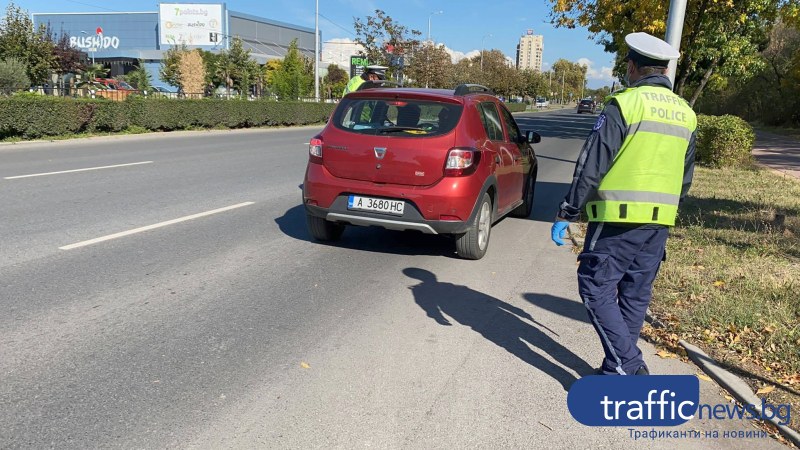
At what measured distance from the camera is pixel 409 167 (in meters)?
5.61

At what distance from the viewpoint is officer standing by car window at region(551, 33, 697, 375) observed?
3.04 m

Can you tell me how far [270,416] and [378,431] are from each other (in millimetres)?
554

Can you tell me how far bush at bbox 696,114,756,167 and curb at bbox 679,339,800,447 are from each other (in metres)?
12.2

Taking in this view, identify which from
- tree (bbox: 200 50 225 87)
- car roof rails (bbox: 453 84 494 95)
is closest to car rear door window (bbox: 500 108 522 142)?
car roof rails (bbox: 453 84 494 95)

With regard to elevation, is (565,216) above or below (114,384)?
above

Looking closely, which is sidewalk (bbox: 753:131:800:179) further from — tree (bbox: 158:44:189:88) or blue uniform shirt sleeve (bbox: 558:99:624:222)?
tree (bbox: 158:44:189:88)

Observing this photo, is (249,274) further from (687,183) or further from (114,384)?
(687,183)

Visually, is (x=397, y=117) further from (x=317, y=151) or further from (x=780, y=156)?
(x=780, y=156)

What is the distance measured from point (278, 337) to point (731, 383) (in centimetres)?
279

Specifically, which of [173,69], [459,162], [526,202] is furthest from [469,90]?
[173,69]

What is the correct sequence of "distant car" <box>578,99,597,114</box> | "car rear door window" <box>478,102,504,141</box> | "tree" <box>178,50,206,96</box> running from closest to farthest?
"car rear door window" <box>478,102,504,141</box>, "tree" <box>178,50,206,96</box>, "distant car" <box>578,99,597,114</box>

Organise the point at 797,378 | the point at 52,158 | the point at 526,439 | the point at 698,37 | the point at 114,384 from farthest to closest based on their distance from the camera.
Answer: the point at 698,37, the point at 52,158, the point at 797,378, the point at 114,384, the point at 526,439

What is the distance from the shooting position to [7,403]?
3.03 meters

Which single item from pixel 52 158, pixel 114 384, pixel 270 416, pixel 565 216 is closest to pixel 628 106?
pixel 565 216
